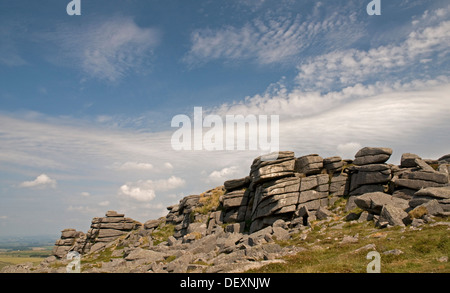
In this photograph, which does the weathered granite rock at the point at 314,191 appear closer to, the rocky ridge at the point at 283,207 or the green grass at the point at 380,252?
the rocky ridge at the point at 283,207

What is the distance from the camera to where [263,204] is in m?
48.0

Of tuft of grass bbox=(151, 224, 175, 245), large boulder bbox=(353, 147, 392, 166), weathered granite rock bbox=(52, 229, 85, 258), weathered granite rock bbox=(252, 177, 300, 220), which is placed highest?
large boulder bbox=(353, 147, 392, 166)

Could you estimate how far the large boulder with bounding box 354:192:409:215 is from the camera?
112 feet

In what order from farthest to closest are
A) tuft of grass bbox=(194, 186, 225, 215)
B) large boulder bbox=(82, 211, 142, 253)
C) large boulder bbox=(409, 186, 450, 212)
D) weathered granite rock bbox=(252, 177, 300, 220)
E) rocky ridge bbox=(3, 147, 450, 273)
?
1. large boulder bbox=(82, 211, 142, 253)
2. tuft of grass bbox=(194, 186, 225, 215)
3. weathered granite rock bbox=(252, 177, 300, 220)
4. large boulder bbox=(409, 186, 450, 212)
5. rocky ridge bbox=(3, 147, 450, 273)

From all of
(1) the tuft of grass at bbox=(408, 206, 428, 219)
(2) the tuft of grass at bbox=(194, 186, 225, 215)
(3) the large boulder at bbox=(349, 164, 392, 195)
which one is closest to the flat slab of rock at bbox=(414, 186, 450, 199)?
(1) the tuft of grass at bbox=(408, 206, 428, 219)

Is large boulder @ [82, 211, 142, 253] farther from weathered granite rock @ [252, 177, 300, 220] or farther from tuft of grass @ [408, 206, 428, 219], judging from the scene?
tuft of grass @ [408, 206, 428, 219]

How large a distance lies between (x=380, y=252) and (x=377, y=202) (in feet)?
46.7

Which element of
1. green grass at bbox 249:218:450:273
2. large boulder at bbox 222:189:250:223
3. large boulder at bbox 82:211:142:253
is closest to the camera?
green grass at bbox 249:218:450:273

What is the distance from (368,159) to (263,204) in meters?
18.8

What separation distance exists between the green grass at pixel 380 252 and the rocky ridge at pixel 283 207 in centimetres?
208

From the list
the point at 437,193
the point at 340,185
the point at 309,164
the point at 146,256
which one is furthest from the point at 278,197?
the point at 146,256

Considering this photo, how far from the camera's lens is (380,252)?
21844 mm

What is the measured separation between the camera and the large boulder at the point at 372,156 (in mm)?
46031
